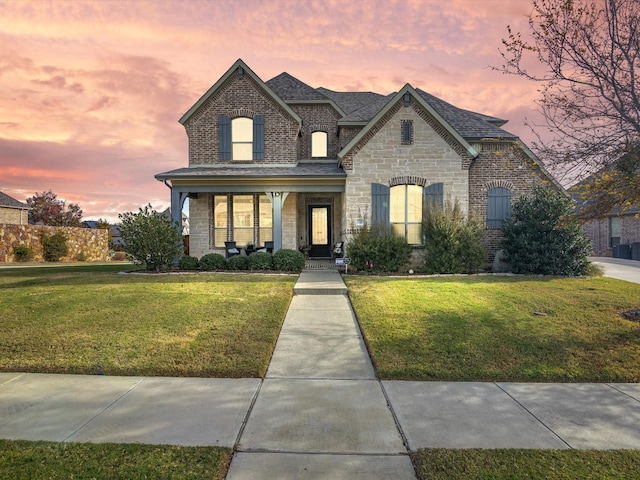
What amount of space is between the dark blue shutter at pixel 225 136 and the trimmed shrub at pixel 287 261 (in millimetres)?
5708

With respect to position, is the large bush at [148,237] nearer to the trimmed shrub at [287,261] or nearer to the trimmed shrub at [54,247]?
the trimmed shrub at [287,261]

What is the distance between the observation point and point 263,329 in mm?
6781

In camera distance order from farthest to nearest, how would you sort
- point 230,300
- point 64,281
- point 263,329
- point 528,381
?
point 64,281 → point 230,300 → point 263,329 → point 528,381

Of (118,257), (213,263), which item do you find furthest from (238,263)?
(118,257)

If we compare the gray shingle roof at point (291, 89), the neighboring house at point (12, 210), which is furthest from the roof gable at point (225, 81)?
→ the neighboring house at point (12, 210)

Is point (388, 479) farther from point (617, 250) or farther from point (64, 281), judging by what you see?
point (617, 250)

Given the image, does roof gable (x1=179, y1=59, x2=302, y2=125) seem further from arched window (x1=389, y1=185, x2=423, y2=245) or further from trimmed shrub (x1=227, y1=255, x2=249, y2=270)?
trimmed shrub (x1=227, y1=255, x2=249, y2=270)

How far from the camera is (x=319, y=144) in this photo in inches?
746

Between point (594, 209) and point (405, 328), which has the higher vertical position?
point (594, 209)

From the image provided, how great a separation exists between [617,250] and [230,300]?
27.8 m

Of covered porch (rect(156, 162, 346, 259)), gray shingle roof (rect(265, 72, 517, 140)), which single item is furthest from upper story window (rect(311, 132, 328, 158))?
gray shingle roof (rect(265, 72, 517, 140))

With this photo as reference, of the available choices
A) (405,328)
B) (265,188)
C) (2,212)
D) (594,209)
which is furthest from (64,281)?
(2,212)

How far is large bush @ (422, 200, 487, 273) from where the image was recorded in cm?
1362

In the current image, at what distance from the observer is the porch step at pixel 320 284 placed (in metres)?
10.0
